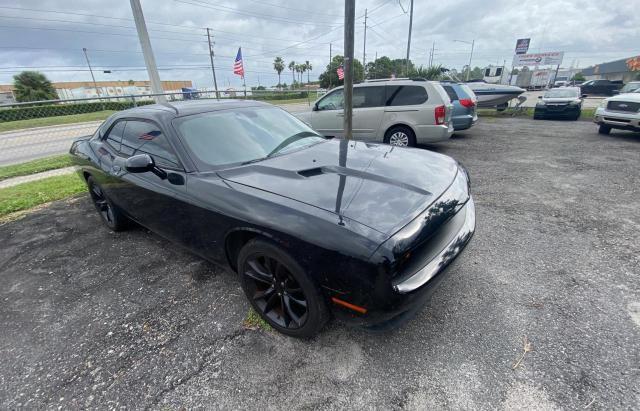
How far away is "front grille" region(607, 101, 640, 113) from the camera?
7955 mm

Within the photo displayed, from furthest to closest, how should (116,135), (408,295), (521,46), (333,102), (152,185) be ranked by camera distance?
(521,46) → (333,102) → (116,135) → (152,185) → (408,295)

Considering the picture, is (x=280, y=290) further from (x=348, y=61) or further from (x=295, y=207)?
(x=348, y=61)

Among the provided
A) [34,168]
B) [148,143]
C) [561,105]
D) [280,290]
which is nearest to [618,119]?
[561,105]

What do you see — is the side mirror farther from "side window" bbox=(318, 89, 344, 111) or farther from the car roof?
"side window" bbox=(318, 89, 344, 111)

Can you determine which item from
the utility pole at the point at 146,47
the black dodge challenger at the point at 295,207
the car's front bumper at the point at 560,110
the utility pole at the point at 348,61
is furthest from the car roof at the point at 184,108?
the car's front bumper at the point at 560,110

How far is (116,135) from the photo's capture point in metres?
3.48

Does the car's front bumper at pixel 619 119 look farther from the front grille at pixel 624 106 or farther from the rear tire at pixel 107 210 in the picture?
→ the rear tire at pixel 107 210

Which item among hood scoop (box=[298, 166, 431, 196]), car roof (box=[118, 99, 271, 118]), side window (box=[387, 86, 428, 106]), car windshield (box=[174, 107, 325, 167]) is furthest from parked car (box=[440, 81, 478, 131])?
hood scoop (box=[298, 166, 431, 196])

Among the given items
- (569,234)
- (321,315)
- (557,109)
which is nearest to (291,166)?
(321,315)

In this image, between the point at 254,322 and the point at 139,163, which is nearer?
the point at 254,322

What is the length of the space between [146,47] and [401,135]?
282 inches

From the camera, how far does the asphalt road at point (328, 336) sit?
1.75 m

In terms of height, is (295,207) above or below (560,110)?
above

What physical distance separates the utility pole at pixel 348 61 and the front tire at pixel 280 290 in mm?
5281
